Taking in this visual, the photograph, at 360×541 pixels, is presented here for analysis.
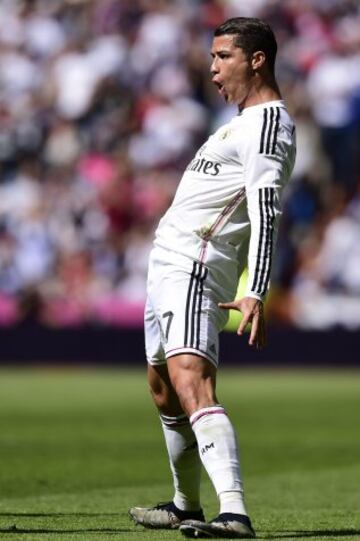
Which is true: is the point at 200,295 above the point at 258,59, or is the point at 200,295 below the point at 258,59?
below

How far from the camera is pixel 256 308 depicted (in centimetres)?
532

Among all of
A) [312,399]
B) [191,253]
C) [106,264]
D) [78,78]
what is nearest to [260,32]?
[191,253]

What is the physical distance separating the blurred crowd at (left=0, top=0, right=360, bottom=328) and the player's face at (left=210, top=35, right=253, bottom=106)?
14.5 metres

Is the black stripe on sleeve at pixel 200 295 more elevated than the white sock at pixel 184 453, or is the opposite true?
the black stripe on sleeve at pixel 200 295

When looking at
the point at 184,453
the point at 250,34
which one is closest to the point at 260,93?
the point at 250,34

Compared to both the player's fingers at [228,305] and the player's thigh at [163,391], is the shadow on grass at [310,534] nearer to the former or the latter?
the player's thigh at [163,391]

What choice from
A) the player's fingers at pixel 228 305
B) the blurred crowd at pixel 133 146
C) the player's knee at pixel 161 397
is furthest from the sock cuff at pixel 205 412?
the blurred crowd at pixel 133 146

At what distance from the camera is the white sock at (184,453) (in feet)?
20.0

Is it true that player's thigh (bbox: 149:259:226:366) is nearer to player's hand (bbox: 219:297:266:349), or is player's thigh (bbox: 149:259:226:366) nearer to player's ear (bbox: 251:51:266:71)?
player's hand (bbox: 219:297:266:349)

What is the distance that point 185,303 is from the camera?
5.56m

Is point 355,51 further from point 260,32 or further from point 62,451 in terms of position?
point 260,32

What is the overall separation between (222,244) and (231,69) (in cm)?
74

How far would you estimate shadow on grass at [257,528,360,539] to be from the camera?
5.55 m

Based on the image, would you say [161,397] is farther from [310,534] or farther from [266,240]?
[266,240]
